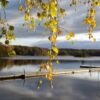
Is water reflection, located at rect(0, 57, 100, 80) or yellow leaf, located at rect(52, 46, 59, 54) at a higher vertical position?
yellow leaf, located at rect(52, 46, 59, 54)

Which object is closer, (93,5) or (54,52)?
(54,52)

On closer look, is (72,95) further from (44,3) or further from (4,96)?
(44,3)

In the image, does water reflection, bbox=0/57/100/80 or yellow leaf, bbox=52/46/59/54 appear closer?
yellow leaf, bbox=52/46/59/54

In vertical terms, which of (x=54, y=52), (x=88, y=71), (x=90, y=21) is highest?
(x=90, y=21)

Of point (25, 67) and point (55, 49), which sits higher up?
point (55, 49)

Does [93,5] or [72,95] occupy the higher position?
[93,5]

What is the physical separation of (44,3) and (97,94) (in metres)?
36.7

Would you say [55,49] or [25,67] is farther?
[25,67]

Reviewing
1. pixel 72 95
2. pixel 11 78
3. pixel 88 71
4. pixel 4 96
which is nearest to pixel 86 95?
pixel 72 95

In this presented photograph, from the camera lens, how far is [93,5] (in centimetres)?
474

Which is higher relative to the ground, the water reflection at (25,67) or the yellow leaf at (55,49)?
the yellow leaf at (55,49)

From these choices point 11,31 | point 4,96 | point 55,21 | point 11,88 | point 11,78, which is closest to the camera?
point 55,21

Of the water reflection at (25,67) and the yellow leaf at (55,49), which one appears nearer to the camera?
the yellow leaf at (55,49)

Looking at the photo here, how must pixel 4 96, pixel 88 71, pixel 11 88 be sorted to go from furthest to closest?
pixel 88 71 → pixel 11 88 → pixel 4 96
